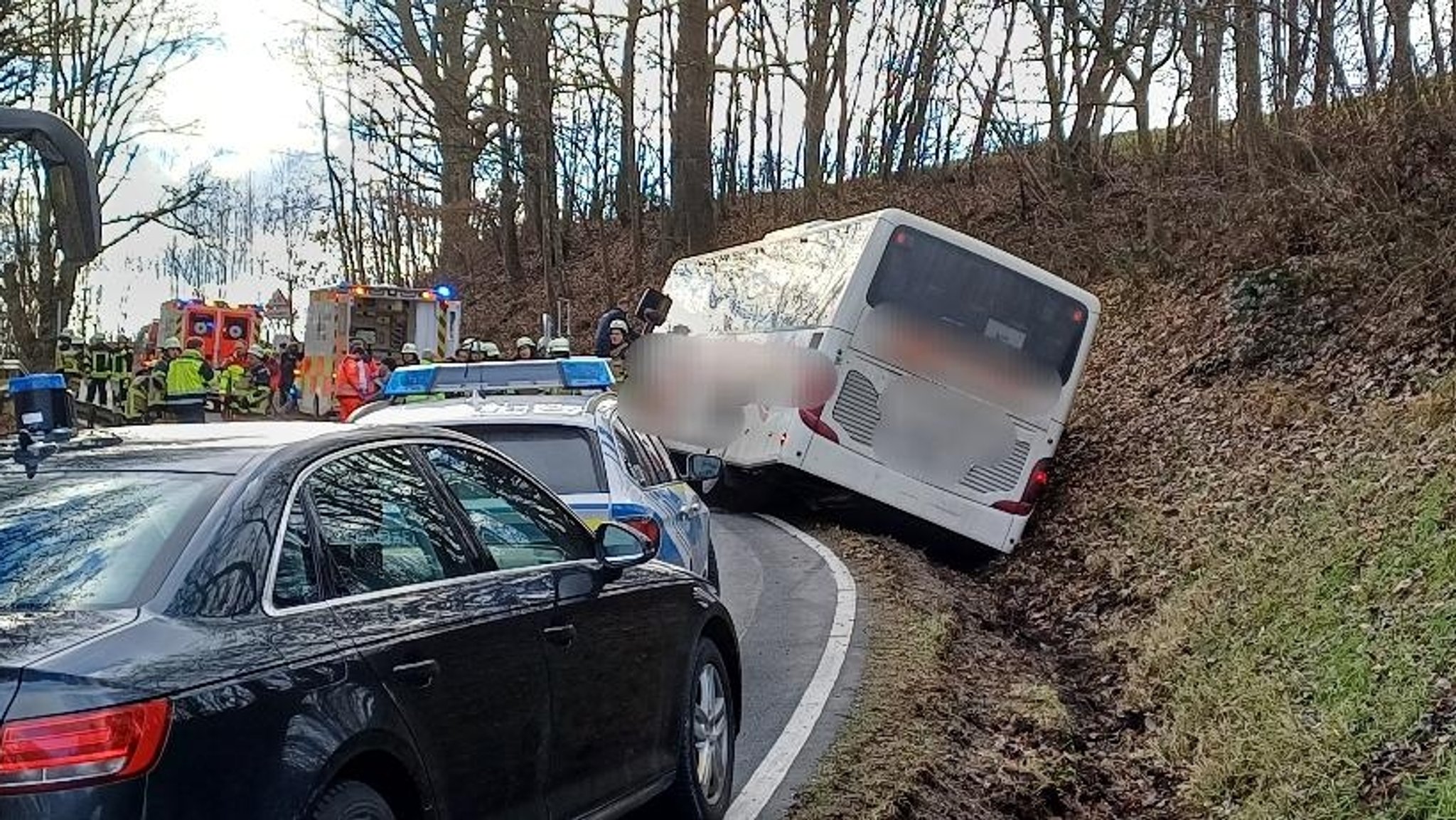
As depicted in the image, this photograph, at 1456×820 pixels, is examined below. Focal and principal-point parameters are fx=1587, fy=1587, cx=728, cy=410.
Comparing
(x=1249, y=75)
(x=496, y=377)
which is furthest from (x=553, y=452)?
(x=1249, y=75)

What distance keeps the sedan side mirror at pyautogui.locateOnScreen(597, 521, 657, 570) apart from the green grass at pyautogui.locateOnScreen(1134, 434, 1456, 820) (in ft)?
9.91

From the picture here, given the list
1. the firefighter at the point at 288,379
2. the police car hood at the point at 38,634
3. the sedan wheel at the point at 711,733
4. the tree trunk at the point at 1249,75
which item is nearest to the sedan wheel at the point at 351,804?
the police car hood at the point at 38,634

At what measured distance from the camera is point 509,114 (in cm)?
3186

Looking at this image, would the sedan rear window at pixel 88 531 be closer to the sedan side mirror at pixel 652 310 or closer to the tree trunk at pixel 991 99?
the sedan side mirror at pixel 652 310

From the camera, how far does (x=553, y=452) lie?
8367 mm

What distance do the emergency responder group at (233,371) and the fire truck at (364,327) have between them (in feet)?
1.36

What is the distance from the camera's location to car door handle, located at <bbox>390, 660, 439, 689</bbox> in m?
3.95

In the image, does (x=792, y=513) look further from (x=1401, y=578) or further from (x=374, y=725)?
(x=374, y=725)

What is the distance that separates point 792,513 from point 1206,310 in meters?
4.98

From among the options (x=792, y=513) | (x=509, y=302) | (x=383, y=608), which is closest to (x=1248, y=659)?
(x=383, y=608)

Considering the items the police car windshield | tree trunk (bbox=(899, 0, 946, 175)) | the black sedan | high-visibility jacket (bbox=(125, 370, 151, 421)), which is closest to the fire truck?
high-visibility jacket (bbox=(125, 370, 151, 421))

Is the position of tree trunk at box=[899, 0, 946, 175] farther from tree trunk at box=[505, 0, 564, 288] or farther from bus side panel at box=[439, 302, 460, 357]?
bus side panel at box=[439, 302, 460, 357]

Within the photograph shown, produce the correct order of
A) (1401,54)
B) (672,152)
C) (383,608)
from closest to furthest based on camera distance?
(383,608) → (1401,54) → (672,152)

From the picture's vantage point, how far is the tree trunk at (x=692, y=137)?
2839cm
